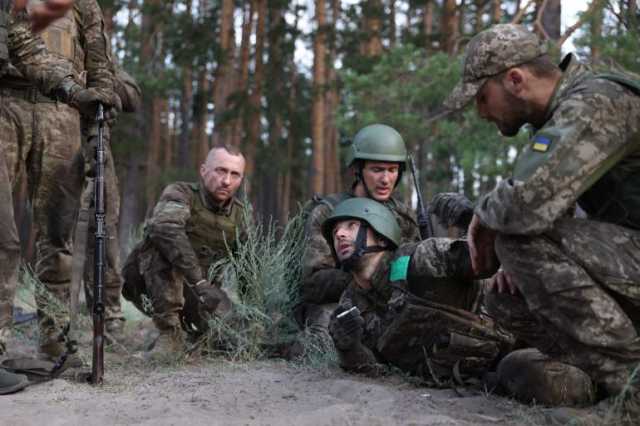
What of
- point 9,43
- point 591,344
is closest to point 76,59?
point 9,43

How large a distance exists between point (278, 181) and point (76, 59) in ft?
80.8

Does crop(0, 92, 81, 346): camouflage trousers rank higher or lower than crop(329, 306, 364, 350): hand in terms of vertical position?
higher

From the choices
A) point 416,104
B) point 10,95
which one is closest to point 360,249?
point 10,95

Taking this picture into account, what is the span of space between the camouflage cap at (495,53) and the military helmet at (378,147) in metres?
2.06

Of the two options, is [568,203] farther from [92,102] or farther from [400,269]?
[92,102]

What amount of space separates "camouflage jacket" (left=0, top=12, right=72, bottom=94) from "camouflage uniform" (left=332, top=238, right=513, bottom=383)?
2.29 meters

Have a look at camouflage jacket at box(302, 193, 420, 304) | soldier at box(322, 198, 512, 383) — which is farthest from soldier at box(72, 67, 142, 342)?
soldier at box(322, 198, 512, 383)

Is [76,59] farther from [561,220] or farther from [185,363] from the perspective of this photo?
[561,220]

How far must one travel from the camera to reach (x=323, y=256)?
5.15m

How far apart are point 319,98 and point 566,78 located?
12989 millimetres

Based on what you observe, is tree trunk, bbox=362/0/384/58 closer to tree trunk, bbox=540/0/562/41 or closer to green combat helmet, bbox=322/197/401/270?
tree trunk, bbox=540/0/562/41

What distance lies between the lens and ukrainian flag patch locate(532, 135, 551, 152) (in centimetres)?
281

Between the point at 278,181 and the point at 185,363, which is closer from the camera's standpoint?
the point at 185,363

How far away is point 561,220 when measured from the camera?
3.00m
